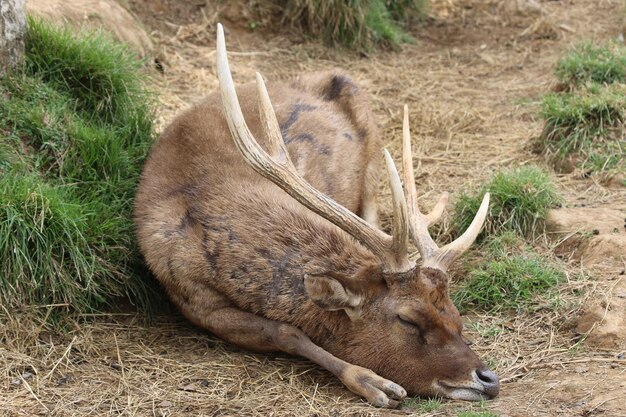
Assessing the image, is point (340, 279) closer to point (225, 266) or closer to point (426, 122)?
point (225, 266)

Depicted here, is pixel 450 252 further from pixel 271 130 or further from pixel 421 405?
pixel 271 130

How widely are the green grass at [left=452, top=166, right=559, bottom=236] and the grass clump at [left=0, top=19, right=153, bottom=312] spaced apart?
7.39 feet

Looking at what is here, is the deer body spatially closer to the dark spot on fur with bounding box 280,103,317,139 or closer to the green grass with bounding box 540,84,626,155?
the dark spot on fur with bounding box 280,103,317,139

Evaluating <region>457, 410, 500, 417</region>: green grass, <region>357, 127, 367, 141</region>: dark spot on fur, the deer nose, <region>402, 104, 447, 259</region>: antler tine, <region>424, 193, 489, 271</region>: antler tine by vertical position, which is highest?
<region>402, 104, 447, 259</region>: antler tine

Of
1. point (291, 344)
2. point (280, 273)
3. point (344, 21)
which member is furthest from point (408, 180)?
point (344, 21)

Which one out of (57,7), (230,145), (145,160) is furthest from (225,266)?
(57,7)

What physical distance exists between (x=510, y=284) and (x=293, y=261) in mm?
1461

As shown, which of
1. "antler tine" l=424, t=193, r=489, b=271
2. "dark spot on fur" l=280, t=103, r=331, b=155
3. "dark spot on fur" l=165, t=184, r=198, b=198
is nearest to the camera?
"antler tine" l=424, t=193, r=489, b=271

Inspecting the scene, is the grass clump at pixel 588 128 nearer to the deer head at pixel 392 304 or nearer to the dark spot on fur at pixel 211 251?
the deer head at pixel 392 304

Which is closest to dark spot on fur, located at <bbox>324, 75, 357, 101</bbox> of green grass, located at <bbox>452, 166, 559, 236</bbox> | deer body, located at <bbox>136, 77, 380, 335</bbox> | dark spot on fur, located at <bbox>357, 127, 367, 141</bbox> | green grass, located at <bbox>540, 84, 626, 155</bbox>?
dark spot on fur, located at <bbox>357, 127, 367, 141</bbox>

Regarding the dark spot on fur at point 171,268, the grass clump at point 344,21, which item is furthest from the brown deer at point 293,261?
the grass clump at point 344,21

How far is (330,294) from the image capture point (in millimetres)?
5156

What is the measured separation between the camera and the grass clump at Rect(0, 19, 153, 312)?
5.63 meters

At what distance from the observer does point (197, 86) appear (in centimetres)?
891
